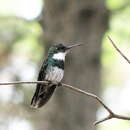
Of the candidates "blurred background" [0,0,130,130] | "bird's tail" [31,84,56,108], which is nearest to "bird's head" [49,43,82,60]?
"bird's tail" [31,84,56,108]

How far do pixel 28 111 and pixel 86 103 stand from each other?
0.84 m

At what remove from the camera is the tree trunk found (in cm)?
756

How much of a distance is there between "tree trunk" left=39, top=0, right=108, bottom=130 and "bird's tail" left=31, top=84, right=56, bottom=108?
3.98m

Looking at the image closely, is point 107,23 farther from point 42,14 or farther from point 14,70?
point 14,70

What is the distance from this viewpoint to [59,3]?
7934 millimetres

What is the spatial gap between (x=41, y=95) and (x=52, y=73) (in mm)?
527

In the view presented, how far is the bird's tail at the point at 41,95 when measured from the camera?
10.6 ft

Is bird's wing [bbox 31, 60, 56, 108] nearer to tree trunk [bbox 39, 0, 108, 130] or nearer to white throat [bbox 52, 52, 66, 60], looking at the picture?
white throat [bbox 52, 52, 66, 60]

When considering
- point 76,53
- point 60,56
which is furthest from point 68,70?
point 60,56

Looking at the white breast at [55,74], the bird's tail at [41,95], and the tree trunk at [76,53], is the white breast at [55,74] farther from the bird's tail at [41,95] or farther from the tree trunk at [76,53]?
the tree trunk at [76,53]

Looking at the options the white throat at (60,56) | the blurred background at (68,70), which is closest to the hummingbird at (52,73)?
the white throat at (60,56)

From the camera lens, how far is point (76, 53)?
310 inches

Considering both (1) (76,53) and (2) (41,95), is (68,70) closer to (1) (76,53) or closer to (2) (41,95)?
(1) (76,53)

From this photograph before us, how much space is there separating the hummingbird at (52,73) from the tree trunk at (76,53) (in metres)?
3.40
